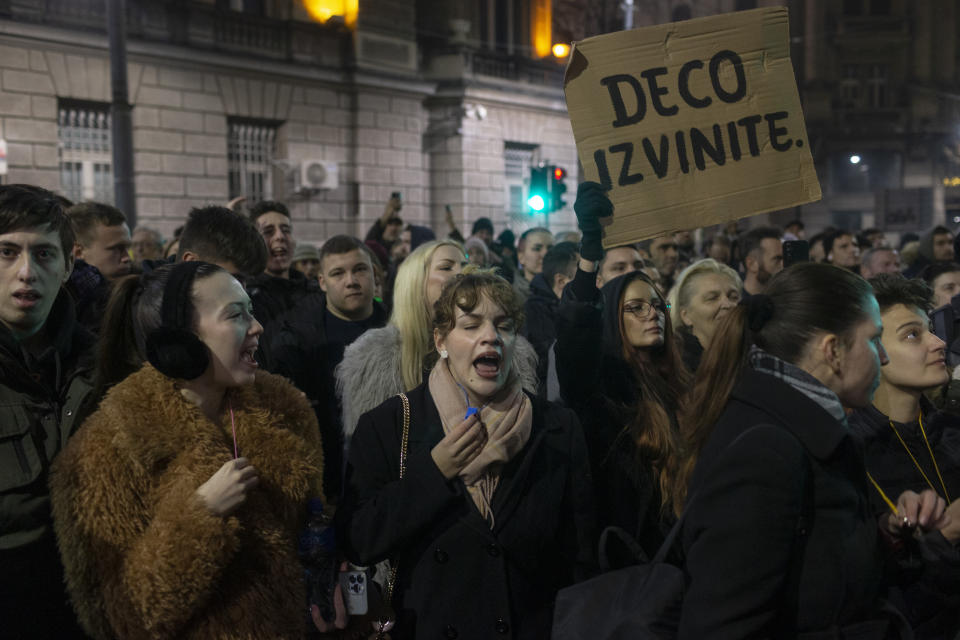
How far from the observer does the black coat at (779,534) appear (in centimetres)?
186

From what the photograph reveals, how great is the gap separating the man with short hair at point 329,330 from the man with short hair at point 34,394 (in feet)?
5.61

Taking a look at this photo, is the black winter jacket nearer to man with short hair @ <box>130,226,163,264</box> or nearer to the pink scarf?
the pink scarf

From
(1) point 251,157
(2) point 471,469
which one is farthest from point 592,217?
(1) point 251,157

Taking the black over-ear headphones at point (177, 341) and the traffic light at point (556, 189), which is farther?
the traffic light at point (556, 189)

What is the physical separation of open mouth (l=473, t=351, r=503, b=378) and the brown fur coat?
70 centimetres

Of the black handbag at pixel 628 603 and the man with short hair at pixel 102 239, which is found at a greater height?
the man with short hair at pixel 102 239

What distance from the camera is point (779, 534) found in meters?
1.86

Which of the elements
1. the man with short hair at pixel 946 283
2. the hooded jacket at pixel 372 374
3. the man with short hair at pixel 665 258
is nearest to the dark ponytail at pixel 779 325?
the hooded jacket at pixel 372 374

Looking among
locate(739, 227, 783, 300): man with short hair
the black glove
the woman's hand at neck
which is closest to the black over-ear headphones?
the black glove

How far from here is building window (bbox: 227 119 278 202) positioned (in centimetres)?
1615

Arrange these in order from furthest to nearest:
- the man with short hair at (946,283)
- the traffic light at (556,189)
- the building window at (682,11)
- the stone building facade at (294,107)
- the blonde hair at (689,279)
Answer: the building window at (682,11) → the traffic light at (556,189) → the stone building facade at (294,107) → the man with short hair at (946,283) → the blonde hair at (689,279)

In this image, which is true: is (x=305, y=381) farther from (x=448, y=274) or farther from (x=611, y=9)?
(x=611, y=9)

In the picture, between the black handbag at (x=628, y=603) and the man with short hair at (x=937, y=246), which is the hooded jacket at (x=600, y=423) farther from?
the man with short hair at (x=937, y=246)

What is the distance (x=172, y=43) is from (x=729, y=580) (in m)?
Answer: 15.2
